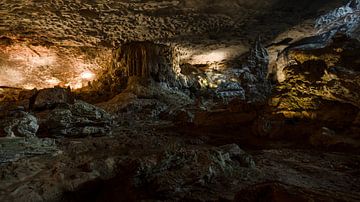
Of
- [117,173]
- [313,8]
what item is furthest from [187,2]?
[117,173]

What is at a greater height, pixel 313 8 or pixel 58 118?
pixel 313 8

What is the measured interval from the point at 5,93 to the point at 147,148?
8147 mm

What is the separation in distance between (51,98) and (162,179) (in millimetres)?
5432

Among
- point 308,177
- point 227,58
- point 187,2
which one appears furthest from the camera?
point 227,58

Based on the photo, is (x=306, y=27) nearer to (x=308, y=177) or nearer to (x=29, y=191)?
(x=308, y=177)

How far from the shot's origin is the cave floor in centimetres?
240

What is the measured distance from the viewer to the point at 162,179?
106 inches

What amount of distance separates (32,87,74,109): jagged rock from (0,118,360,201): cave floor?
329 centimetres

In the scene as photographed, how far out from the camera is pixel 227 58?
11172mm

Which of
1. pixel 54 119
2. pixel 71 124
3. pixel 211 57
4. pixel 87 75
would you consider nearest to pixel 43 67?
pixel 87 75

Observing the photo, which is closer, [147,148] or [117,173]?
[117,173]

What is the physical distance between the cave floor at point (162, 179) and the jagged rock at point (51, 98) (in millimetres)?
3290

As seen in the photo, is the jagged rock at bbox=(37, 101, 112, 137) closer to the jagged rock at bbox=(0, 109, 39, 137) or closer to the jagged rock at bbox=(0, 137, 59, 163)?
the jagged rock at bbox=(0, 109, 39, 137)

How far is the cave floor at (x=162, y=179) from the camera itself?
7.86 ft
